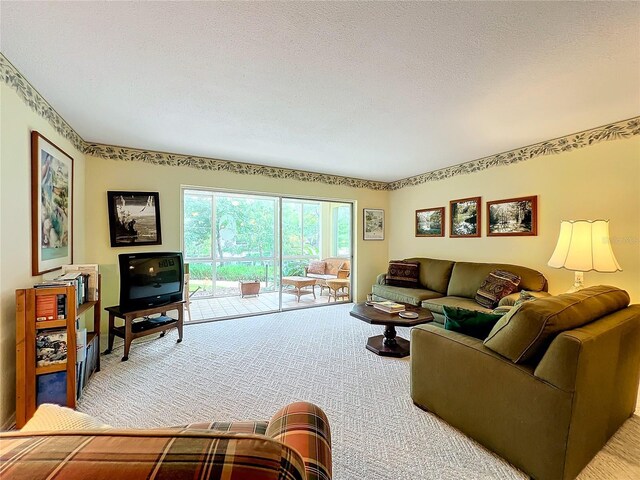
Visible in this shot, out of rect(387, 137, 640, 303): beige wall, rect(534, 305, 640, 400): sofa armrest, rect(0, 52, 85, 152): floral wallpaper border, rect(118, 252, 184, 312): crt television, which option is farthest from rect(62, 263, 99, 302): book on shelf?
rect(387, 137, 640, 303): beige wall

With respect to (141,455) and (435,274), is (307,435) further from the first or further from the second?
(435,274)

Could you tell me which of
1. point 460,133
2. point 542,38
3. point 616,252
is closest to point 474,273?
point 616,252

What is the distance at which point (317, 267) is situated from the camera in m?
6.61

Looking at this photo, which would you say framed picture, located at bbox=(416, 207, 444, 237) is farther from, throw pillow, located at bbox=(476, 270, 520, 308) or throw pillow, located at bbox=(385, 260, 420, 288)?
throw pillow, located at bbox=(476, 270, 520, 308)

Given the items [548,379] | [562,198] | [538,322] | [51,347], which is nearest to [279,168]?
[51,347]

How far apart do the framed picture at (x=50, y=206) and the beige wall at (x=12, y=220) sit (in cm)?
6

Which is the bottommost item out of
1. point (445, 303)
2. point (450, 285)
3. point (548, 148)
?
point (445, 303)

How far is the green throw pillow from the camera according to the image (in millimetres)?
1739

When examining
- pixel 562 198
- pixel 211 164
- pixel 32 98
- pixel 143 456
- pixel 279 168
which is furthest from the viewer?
pixel 279 168

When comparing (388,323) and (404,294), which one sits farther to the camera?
(404,294)

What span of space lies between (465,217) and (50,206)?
16.1 feet

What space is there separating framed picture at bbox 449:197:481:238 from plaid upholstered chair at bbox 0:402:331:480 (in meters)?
4.36

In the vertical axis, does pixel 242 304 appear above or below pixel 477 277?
below

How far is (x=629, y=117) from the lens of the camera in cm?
261
